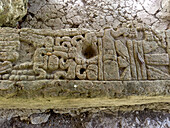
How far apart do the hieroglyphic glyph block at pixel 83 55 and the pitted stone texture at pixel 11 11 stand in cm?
28

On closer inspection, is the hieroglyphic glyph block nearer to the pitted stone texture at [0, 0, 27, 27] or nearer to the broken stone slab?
the broken stone slab

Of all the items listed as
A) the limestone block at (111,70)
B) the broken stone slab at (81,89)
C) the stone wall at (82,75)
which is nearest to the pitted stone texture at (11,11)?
the stone wall at (82,75)

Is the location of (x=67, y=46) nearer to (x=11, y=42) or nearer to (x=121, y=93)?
(x=11, y=42)

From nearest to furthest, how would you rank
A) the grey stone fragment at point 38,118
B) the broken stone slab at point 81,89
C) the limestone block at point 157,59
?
1. the broken stone slab at point 81,89
2. the limestone block at point 157,59
3. the grey stone fragment at point 38,118

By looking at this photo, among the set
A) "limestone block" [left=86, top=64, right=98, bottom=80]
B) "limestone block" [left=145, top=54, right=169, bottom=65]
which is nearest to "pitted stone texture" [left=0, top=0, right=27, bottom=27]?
"limestone block" [left=86, top=64, right=98, bottom=80]

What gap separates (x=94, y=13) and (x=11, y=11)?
1.20 m

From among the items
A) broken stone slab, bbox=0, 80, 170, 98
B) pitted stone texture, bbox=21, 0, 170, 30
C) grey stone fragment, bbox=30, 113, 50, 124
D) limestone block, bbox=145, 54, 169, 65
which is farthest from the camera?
pitted stone texture, bbox=21, 0, 170, 30

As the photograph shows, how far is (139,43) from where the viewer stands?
1.56 m

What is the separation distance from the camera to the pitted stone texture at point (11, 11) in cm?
158

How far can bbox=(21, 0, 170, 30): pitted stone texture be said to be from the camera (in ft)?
7.02

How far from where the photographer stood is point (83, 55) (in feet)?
5.07

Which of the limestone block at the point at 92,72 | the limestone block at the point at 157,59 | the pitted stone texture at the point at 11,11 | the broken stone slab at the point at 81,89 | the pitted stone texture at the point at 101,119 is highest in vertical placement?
the pitted stone texture at the point at 11,11

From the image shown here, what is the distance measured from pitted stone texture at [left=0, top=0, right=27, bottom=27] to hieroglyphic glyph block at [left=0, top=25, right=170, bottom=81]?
282mm

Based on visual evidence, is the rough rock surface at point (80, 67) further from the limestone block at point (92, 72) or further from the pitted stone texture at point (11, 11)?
the pitted stone texture at point (11, 11)
